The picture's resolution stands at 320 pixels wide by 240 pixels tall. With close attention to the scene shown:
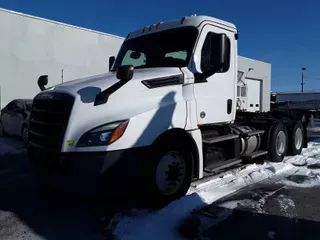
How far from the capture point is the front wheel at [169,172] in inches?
159

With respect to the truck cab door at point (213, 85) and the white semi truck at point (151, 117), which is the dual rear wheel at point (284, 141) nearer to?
the white semi truck at point (151, 117)

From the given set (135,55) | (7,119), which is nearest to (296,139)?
(135,55)

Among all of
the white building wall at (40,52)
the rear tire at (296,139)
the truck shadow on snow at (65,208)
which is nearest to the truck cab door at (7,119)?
the white building wall at (40,52)

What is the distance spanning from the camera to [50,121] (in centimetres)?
396

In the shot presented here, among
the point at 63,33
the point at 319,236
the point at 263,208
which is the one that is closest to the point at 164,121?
the point at 263,208

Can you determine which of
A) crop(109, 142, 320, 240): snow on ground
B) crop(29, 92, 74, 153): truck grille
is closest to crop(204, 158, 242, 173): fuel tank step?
crop(109, 142, 320, 240): snow on ground

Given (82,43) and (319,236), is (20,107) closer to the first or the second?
(82,43)

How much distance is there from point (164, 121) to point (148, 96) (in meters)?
0.40

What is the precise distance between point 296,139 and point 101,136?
22.1ft

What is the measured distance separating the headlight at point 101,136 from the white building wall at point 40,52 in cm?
1085

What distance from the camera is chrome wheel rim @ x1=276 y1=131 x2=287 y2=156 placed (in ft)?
24.5

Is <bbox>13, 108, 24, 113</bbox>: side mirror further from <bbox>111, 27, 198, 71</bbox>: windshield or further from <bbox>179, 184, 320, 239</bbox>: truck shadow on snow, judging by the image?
<bbox>179, 184, 320, 239</bbox>: truck shadow on snow

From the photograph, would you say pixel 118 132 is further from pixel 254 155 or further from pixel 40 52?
pixel 40 52

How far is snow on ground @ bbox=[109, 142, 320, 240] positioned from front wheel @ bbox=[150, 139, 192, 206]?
0.14 m
